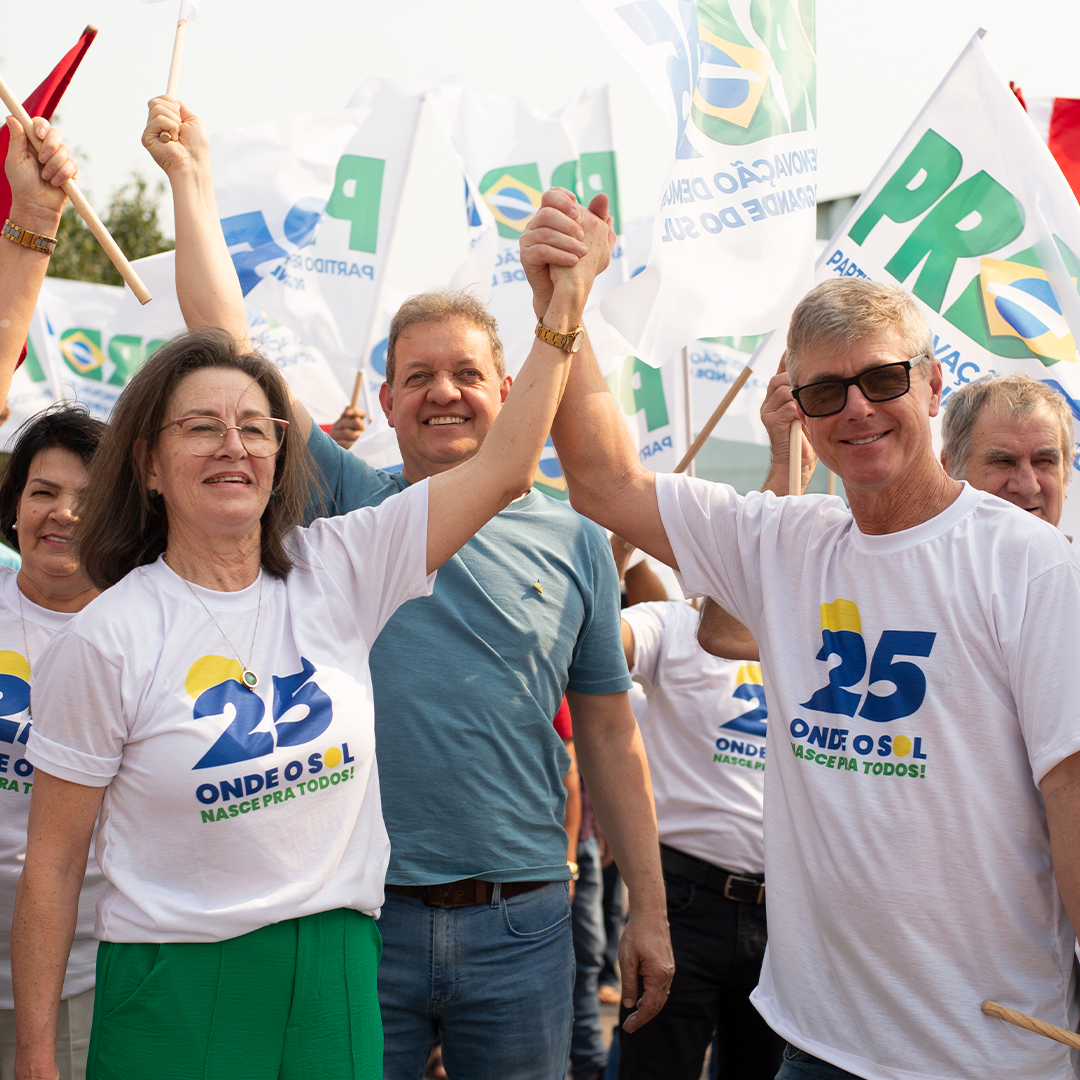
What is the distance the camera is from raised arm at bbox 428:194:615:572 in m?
2.28

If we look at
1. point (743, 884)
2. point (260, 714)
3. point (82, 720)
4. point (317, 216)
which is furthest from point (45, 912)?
point (317, 216)

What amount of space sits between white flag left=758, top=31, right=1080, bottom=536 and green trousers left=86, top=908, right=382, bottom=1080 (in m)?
2.51

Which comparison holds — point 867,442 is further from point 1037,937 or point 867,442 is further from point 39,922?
point 39,922

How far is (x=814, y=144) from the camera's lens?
157 inches

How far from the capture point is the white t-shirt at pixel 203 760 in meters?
1.98

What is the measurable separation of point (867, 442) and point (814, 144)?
2.11 meters

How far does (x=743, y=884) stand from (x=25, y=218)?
2.78 meters

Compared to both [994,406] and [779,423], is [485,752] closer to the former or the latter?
[779,423]

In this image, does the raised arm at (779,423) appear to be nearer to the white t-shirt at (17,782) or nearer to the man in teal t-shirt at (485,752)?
the man in teal t-shirt at (485,752)

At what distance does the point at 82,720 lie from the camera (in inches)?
77.7

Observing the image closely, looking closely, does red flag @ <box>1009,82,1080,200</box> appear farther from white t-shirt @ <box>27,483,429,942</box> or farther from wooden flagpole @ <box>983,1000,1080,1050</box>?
white t-shirt @ <box>27,483,429,942</box>

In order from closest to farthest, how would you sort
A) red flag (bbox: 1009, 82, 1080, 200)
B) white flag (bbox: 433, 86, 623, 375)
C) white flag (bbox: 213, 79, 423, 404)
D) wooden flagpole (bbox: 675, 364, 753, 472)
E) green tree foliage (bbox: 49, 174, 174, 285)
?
wooden flagpole (bbox: 675, 364, 753, 472)
red flag (bbox: 1009, 82, 1080, 200)
white flag (bbox: 213, 79, 423, 404)
white flag (bbox: 433, 86, 623, 375)
green tree foliage (bbox: 49, 174, 174, 285)

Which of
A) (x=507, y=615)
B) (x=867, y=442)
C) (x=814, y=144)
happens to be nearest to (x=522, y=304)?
(x=814, y=144)

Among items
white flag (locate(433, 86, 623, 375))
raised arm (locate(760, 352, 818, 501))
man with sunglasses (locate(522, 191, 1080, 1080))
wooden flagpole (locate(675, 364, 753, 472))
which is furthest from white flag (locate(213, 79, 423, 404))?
man with sunglasses (locate(522, 191, 1080, 1080))
